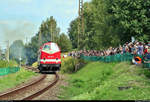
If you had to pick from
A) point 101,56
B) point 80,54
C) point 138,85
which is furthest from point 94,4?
point 138,85

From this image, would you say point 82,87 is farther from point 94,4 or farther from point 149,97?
point 94,4

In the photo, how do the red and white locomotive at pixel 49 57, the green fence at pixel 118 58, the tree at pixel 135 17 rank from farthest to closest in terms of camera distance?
the tree at pixel 135 17 → the red and white locomotive at pixel 49 57 → the green fence at pixel 118 58

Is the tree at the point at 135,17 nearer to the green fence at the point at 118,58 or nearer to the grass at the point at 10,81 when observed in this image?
the green fence at the point at 118,58

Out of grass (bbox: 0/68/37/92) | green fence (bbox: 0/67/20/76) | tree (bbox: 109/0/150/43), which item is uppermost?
tree (bbox: 109/0/150/43)

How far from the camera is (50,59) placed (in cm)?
3030

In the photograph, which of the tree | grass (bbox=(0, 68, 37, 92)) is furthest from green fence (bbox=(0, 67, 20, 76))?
the tree

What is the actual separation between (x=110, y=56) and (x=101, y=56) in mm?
3544

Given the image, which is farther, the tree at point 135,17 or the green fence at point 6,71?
the tree at point 135,17

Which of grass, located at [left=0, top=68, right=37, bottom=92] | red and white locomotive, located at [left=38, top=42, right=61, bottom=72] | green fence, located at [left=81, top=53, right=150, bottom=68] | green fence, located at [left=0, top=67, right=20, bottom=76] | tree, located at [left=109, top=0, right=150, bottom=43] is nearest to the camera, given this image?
green fence, located at [left=81, top=53, right=150, bottom=68]

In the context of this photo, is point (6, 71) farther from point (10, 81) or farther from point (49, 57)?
Answer: point (49, 57)

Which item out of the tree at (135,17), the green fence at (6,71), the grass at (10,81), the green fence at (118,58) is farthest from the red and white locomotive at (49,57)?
the tree at (135,17)

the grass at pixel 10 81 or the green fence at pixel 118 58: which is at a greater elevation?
the green fence at pixel 118 58

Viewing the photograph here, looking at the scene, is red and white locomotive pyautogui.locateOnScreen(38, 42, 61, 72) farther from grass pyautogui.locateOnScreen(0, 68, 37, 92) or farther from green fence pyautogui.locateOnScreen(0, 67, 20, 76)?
grass pyautogui.locateOnScreen(0, 68, 37, 92)

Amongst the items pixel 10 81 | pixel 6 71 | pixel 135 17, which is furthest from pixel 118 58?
pixel 6 71
